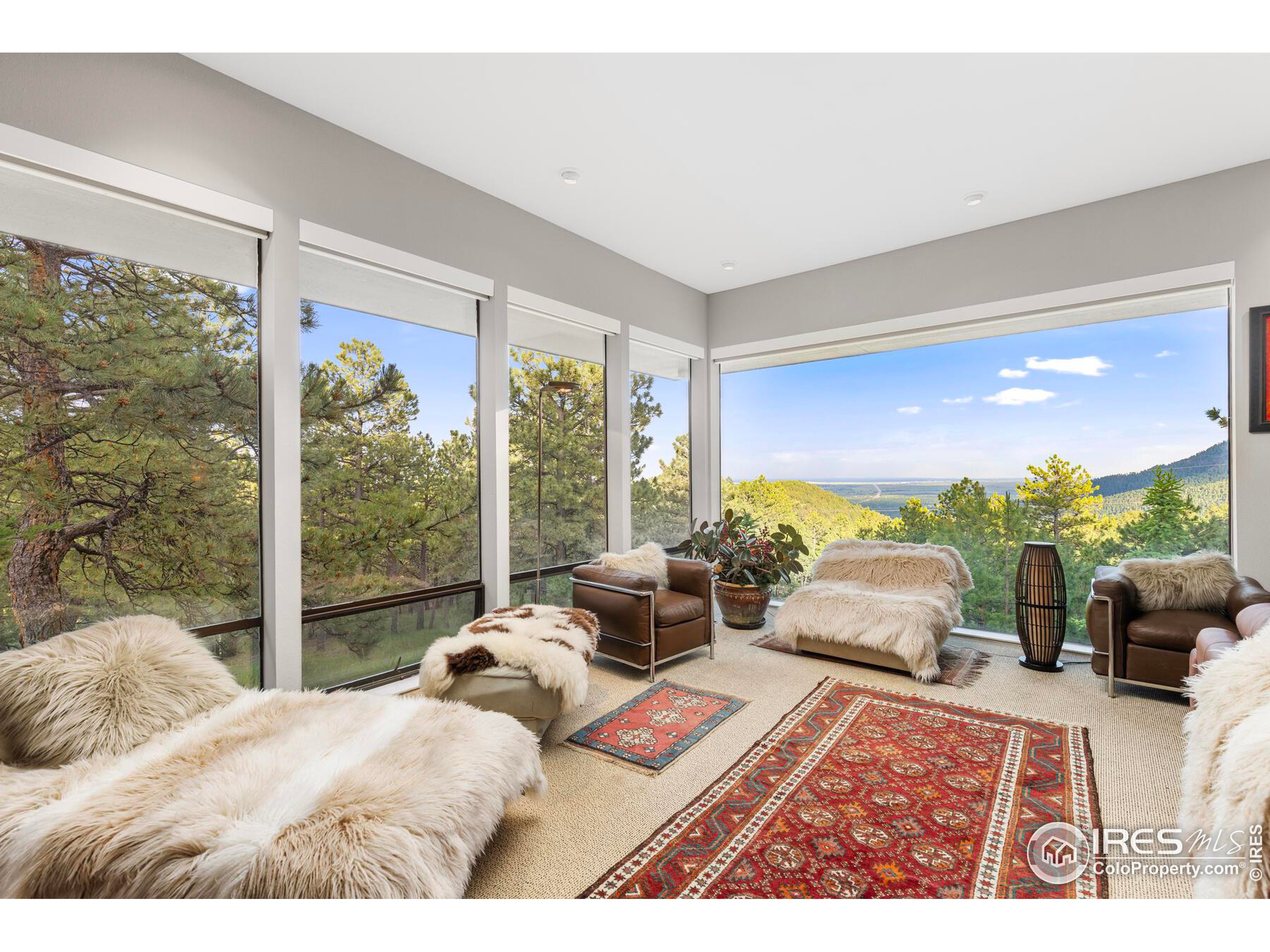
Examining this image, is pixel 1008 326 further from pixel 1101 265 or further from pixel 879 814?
pixel 879 814

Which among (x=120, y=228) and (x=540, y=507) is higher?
(x=120, y=228)

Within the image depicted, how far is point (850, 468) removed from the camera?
208 inches

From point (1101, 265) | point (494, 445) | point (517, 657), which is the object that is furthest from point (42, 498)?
point (1101, 265)

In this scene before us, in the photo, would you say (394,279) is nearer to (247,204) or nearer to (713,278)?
(247,204)

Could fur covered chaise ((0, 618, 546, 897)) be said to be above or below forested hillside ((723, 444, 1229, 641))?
below

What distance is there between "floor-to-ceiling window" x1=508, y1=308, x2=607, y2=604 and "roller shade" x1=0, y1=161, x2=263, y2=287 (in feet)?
5.32

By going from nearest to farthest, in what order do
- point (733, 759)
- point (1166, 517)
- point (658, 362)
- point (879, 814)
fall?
point (879, 814) → point (733, 759) → point (1166, 517) → point (658, 362)

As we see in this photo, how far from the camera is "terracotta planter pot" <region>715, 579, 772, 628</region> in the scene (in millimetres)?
4688

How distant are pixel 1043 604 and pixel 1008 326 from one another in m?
2.07

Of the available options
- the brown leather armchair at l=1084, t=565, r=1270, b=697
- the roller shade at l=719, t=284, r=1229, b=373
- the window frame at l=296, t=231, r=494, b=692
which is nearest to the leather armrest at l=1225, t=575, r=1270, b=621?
the brown leather armchair at l=1084, t=565, r=1270, b=697

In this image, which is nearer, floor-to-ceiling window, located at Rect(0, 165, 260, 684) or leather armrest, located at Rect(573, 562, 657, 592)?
floor-to-ceiling window, located at Rect(0, 165, 260, 684)

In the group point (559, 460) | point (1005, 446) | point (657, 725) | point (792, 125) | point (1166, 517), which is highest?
point (792, 125)

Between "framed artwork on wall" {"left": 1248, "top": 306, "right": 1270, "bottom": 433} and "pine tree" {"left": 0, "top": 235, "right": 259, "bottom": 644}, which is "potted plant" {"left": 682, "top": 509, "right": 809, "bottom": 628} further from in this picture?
"pine tree" {"left": 0, "top": 235, "right": 259, "bottom": 644}

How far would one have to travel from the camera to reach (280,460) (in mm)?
2725
